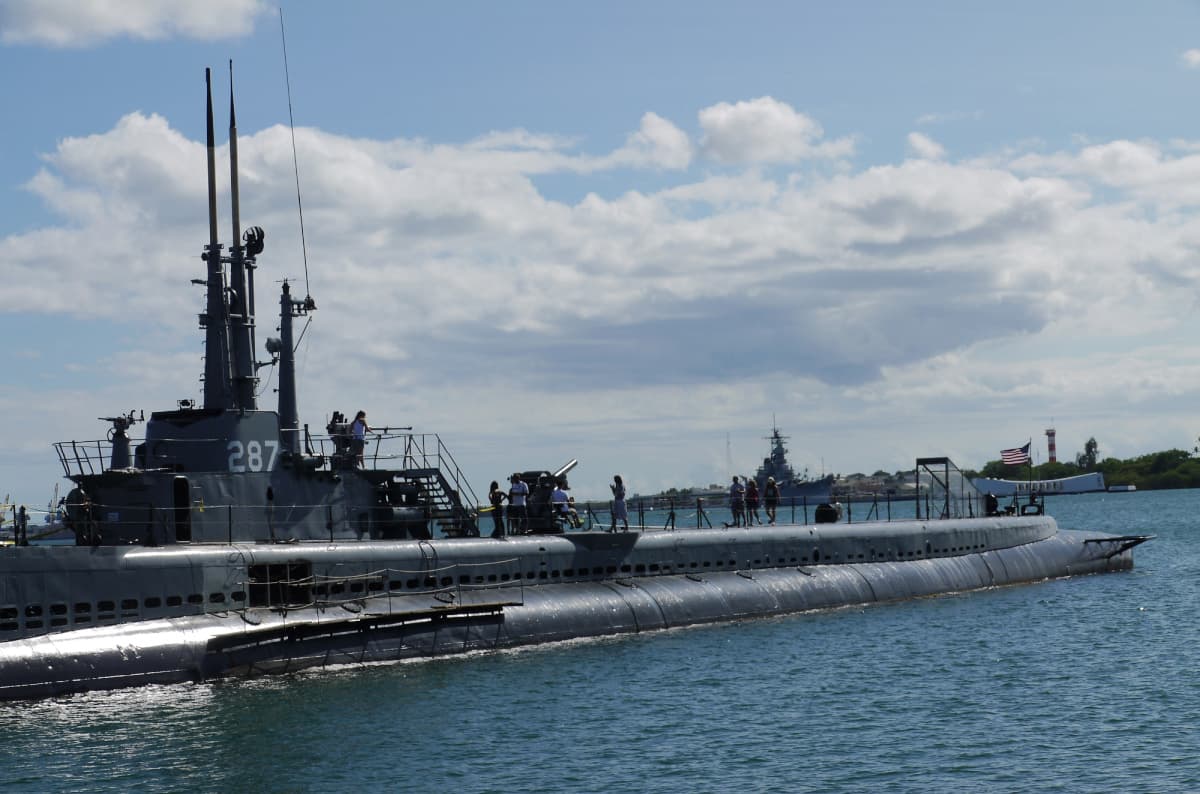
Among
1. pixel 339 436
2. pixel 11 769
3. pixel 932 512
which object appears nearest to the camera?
pixel 11 769

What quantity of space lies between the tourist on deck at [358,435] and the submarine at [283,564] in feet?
0.17

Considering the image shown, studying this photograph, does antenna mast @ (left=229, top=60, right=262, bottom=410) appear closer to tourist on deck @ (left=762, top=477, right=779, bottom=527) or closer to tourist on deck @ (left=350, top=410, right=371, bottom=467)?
tourist on deck @ (left=350, top=410, right=371, bottom=467)

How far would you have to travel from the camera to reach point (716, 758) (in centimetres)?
1995

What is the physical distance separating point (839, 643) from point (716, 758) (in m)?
11.4

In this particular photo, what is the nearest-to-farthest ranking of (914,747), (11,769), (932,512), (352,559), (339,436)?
(11,769)
(914,747)
(352,559)
(339,436)
(932,512)

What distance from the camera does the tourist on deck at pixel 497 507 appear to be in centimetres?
3170

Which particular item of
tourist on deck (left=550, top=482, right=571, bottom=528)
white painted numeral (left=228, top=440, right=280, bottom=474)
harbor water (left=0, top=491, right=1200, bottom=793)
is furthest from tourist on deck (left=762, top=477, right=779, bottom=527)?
white painted numeral (left=228, top=440, right=280, bottom=474)

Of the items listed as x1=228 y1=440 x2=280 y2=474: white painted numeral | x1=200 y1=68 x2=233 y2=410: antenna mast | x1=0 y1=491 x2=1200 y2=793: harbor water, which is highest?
x1=200 y1=68 x2=233 y2=410: antenna mast

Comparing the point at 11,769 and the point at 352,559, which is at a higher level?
the point at 352,559

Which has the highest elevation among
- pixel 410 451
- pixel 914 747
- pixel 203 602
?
pixel 410 451

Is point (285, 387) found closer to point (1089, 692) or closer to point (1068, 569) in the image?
point (1089, 692)

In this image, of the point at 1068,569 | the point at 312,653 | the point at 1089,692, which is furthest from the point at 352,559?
the point at 1068,569

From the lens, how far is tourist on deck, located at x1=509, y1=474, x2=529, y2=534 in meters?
32.4

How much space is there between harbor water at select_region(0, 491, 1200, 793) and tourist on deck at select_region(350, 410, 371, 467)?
531 cm
